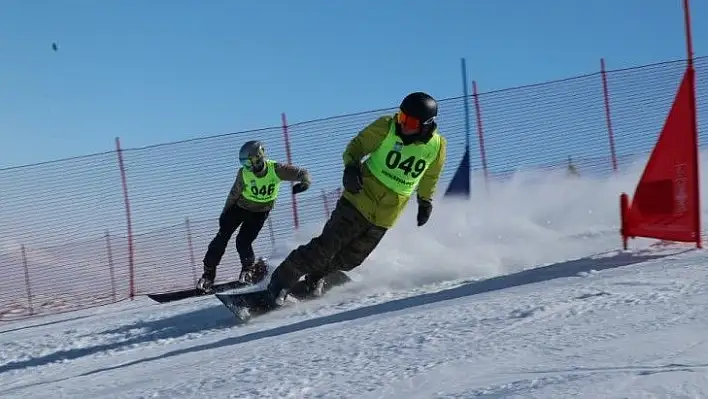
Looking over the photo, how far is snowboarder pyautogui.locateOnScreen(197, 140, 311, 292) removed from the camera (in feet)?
27.0

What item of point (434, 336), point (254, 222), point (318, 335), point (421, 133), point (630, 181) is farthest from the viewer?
point (630, 181)

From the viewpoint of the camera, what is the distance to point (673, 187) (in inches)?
244

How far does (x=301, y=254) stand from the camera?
18.6 ft

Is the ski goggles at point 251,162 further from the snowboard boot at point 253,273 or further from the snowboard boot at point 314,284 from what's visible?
the snowboard boot at point 314,284

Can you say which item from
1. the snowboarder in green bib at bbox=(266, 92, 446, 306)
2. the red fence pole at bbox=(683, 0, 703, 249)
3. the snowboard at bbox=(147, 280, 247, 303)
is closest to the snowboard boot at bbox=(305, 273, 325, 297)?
the snowboarder in green bib at bbox=(266, 92, 446, 306)

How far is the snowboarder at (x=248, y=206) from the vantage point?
8242 millimetres

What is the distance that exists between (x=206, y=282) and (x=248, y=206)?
943mm

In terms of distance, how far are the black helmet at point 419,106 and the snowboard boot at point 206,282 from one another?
4.00 metres

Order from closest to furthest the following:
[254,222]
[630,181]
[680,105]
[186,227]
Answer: [680,105], [254,222], [630,181], [186,227]

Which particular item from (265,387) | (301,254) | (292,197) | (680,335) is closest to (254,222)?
(292,197)

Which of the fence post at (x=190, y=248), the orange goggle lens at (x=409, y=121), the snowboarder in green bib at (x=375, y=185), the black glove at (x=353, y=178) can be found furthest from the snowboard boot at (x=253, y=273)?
the orange goggle lens at (x=409, y=121)

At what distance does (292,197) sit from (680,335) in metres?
7.39

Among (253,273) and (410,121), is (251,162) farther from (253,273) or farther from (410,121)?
(410,121)

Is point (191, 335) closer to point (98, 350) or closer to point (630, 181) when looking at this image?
point (98, 350)
